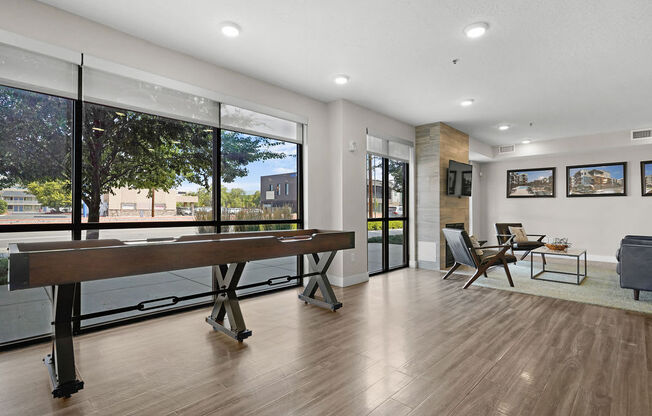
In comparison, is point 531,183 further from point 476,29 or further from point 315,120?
point 476,29

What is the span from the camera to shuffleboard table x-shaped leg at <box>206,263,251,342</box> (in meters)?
2.77

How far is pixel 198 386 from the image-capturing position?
205 centimetres

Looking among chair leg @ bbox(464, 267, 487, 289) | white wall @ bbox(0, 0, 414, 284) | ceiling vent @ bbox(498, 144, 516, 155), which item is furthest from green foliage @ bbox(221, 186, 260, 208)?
ceiling vent @ bbox(498, 144, 516, 155)

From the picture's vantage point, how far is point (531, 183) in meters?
8.32

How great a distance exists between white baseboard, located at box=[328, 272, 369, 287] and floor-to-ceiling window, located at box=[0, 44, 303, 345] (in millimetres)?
918

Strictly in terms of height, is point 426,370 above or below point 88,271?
below

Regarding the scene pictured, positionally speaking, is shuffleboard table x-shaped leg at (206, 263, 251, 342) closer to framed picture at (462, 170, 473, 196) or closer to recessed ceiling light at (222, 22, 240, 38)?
recessed ceiling light at (222, 22, 240, 38)

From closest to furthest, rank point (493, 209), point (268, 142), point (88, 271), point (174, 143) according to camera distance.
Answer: point (88, 271), point (174, 143), point (268, 142), point (493, 209)

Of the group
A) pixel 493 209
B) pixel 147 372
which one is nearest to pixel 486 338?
pixel 147 372

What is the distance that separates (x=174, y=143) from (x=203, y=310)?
73.8 inches

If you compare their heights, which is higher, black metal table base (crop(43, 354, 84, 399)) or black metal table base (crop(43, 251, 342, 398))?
black metal table base (crop(43, 251, 342, 398))

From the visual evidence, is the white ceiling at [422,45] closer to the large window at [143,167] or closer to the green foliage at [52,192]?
the large window at [143,167]

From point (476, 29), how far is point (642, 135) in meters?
6.03

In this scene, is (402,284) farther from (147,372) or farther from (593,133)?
(593,133)
